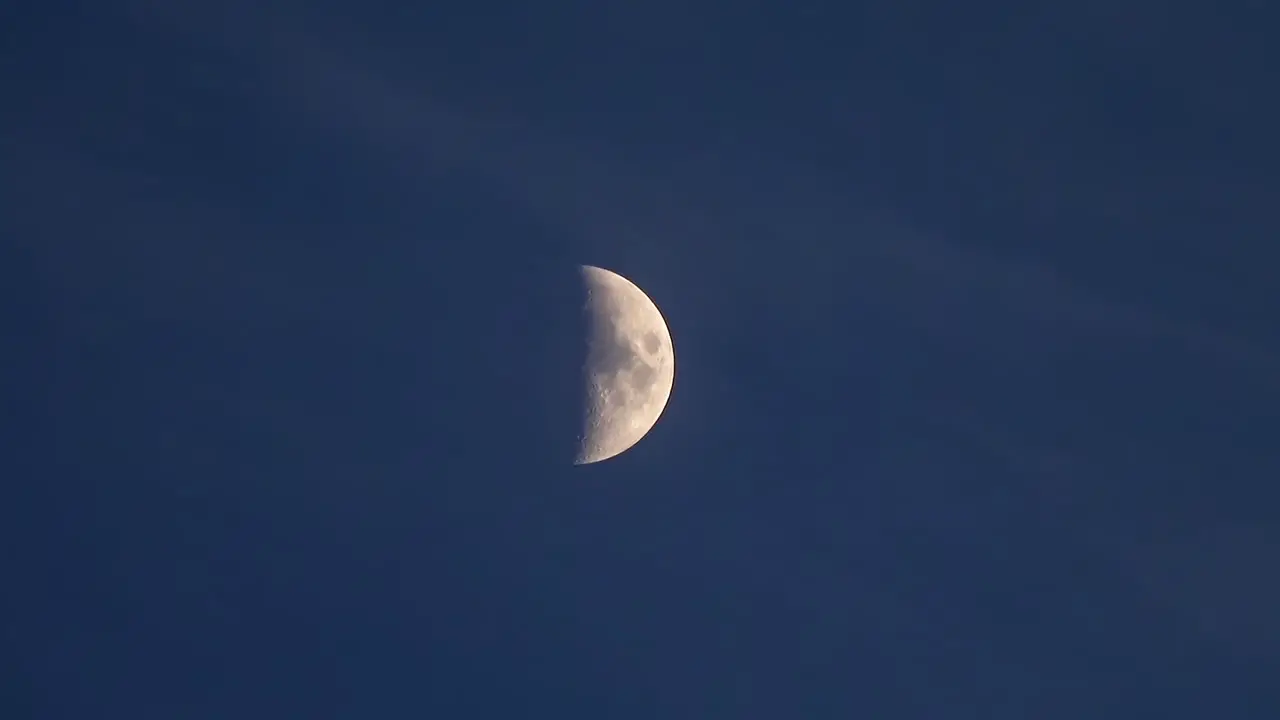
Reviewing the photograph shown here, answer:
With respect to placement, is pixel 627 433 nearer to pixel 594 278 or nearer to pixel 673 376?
pixel 673 376

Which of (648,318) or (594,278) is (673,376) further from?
(594,278)

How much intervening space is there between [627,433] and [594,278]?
1.28 meters

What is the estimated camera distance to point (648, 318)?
7.95 meters

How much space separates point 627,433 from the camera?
313 inches

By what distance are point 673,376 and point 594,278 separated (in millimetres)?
1056

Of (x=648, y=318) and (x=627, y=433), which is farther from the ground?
(x=648, y=318)

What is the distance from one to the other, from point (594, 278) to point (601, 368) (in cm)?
73

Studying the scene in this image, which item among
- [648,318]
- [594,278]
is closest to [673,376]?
[648,318]

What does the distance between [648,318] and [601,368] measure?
0.59 m

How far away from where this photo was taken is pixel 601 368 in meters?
7.74

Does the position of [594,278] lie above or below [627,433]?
above

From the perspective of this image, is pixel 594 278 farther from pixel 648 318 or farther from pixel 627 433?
pixel 627 433

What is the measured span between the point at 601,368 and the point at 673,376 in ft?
2.28

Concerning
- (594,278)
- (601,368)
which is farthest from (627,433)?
(594,278)
